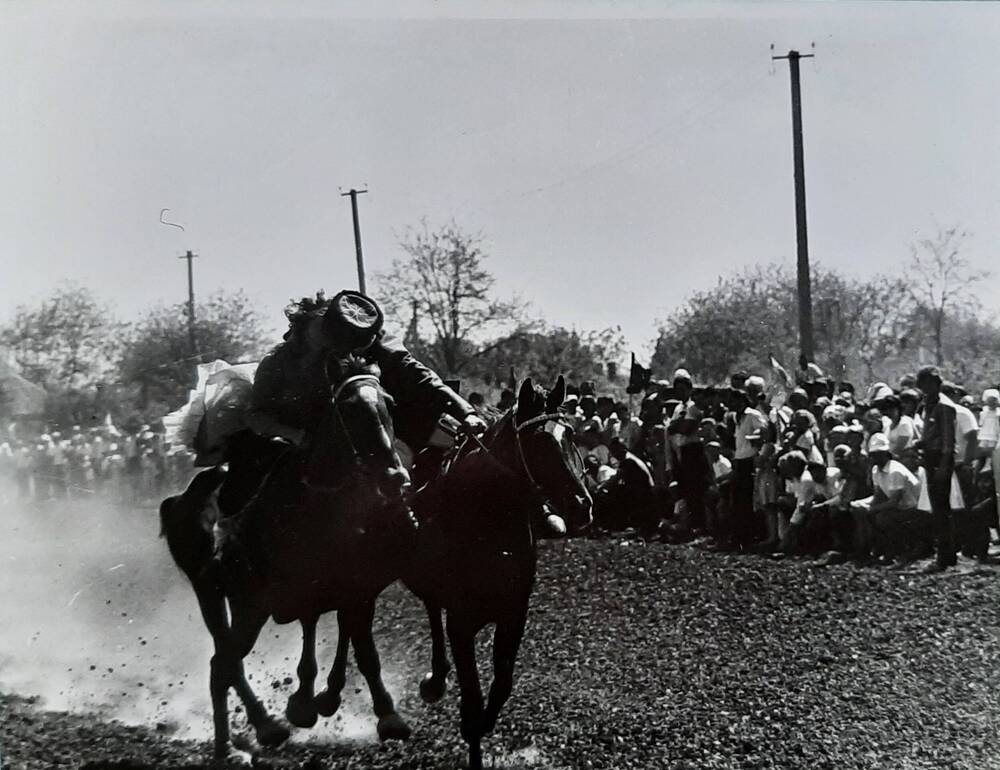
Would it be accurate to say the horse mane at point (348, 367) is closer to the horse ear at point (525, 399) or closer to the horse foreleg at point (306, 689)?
the horse ear at point (525, 399)

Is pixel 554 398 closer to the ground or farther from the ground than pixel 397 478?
farther from the ground

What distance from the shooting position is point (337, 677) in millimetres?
4961

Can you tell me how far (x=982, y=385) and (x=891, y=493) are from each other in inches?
164

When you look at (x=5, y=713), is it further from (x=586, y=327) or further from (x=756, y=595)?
(x=756, y=595)

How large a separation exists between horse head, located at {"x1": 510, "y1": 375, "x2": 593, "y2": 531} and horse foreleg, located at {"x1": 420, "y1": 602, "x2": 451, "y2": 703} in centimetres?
91

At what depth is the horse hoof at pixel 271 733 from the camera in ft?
15.9

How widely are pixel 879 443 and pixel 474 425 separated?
4.32 metres

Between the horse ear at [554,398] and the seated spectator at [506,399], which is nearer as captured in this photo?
the horse ear at [554,398]

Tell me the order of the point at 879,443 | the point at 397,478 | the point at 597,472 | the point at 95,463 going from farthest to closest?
the point at 879,443 → the point at 597,472 → the point at 95,463 → the point at 397,478

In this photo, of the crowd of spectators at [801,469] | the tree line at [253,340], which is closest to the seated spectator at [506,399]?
the tree line at [253,340]

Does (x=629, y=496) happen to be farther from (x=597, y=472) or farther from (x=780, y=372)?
(x=780, y=372)

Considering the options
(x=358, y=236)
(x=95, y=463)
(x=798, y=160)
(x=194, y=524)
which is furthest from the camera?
(x=798, y=160)

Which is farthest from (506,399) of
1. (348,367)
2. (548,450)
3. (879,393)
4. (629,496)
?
(879,393)

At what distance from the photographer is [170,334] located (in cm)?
518
